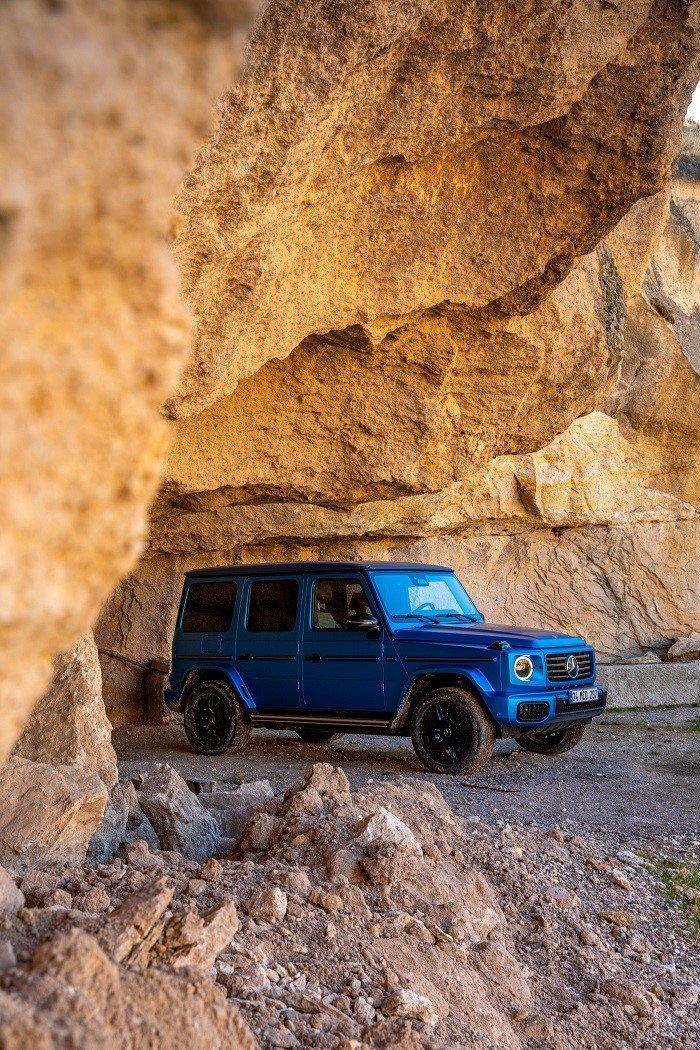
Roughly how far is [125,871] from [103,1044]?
6.00 feet

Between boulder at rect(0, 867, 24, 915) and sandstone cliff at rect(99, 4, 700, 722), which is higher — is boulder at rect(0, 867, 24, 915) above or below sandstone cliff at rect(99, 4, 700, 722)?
below

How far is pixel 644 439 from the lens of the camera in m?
16.0

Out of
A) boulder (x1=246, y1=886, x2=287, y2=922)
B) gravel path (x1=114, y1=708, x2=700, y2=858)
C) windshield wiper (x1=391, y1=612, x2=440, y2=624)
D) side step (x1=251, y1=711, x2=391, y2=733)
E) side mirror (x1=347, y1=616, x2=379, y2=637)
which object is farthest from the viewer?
windshield wiper (x1=391, y1=612, x2=440, y2=624)

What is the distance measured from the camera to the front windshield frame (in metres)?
8.63

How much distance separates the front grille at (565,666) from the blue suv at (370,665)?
13mm

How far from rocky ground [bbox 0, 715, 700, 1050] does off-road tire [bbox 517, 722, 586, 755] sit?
3.08 metres

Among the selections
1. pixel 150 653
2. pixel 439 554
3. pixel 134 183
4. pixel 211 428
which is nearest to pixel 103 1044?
pixel 134 183

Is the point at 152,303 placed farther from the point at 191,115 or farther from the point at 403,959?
the point at 403,959

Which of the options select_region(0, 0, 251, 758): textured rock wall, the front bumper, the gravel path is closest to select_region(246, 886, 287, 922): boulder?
select_region(0, 0, 251, 758): textured rock wall

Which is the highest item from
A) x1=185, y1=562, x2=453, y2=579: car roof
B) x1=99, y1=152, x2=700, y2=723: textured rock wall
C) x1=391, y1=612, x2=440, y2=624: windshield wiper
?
x1=99, y1=152, x2=700, y2=723: textured rock wall

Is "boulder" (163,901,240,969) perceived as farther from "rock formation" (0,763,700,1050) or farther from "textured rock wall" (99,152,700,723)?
"textured rock wall" (99,152,700,723)

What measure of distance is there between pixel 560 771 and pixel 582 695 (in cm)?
71

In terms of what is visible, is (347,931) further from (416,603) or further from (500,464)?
(500,464)

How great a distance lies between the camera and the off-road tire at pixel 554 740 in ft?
29.2
